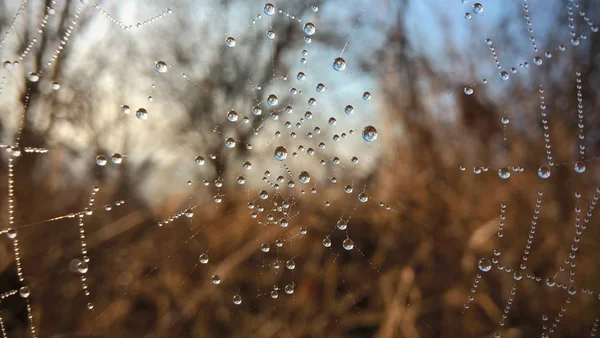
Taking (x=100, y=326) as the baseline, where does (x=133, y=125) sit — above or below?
above

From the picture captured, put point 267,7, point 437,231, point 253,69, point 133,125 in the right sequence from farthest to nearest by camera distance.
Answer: point 437,231 < point 253,69 < point 133,125 < point 267,7

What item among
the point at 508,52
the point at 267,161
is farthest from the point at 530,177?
the point at 267,161

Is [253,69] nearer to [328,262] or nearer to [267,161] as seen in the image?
[267,161]

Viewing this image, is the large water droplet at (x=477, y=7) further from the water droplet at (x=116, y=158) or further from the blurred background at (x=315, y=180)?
the water droplet at (x=116, y=158)

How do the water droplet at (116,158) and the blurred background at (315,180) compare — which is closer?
the water droplet at (116,158)

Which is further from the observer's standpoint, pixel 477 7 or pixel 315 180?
pixel 315 180

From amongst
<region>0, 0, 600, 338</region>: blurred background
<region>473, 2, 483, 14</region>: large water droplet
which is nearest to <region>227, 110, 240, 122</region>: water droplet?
<region>0, 0, 600, 338</region>: blurred background

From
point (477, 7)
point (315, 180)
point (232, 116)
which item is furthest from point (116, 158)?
point (477, 7)

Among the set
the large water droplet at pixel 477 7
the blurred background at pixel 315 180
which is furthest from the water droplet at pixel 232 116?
the large water droplet at pixel 477 7

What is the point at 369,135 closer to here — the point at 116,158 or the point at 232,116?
the point at 232,116
